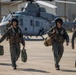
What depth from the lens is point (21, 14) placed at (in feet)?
106

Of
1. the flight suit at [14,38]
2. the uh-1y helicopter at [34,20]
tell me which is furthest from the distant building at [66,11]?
the flight suit at [14,38]

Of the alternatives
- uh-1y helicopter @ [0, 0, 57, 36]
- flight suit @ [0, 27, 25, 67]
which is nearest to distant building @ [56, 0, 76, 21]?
uh-1y helicopter @ [0, 0, 57, 36]

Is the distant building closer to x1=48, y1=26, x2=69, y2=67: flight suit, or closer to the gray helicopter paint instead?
the gray helicopter paint

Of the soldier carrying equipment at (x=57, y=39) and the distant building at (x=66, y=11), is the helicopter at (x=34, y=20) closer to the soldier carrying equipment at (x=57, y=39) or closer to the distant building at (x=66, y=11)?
the soldier carrying equipment at (x=57, y=39)

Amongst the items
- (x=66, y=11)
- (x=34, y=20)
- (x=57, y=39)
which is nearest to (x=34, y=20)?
(x=34, y=20)

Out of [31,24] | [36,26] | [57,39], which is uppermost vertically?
[57,39]

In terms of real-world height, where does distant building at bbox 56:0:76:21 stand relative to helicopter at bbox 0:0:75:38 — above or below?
below

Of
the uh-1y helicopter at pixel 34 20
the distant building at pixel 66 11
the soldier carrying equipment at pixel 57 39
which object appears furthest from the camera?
the distant building at pixel 66 11

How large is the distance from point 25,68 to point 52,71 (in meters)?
1.23

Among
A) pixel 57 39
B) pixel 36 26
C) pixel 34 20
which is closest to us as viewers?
pixel 57 39

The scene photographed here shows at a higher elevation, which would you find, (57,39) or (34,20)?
(57,39)

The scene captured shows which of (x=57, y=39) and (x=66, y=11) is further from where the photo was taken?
(x=66, y=11)

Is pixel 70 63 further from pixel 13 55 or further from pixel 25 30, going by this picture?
pixel 25 30

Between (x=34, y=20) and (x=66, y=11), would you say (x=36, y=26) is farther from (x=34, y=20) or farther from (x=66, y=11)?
(x=66, y=11)
